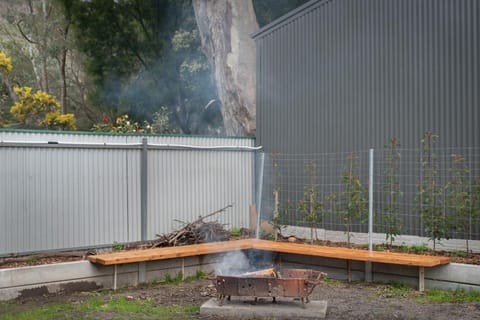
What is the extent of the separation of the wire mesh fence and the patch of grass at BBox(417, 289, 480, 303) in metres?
1.11

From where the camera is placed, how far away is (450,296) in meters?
6.74

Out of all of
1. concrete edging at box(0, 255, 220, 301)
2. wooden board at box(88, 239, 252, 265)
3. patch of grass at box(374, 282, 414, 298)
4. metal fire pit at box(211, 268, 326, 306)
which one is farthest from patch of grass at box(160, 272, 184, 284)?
patch of grass at box(374, 282, 414, 298)

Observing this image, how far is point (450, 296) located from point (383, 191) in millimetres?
2649

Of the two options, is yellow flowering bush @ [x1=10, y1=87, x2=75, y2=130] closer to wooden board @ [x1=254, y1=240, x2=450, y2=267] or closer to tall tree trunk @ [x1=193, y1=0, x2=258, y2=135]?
Result: tall tree trunk @ [x1=193, y1=0, x2=258, y2=135]

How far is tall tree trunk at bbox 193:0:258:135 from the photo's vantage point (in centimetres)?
1543

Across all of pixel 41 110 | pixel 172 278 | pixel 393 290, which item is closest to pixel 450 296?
pixel 393 290

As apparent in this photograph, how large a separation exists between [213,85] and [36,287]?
15.2m

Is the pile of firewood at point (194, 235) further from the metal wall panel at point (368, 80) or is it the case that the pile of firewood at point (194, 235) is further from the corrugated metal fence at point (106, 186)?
the metal wall panel at point (368, 80)

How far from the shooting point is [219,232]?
9469 millimetres

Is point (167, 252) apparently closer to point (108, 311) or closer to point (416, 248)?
point (108, 311)

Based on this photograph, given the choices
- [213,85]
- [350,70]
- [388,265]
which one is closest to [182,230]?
[388,265]

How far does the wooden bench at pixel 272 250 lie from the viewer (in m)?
7.13

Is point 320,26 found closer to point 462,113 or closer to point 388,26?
point 388,26

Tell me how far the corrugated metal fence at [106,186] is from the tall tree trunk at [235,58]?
4.71 metres
